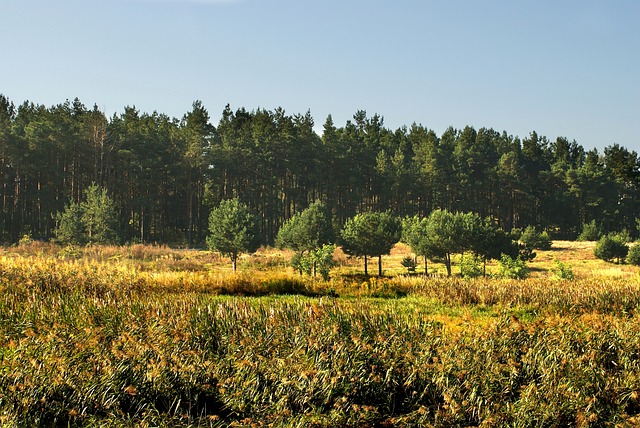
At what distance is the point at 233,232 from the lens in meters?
43.0

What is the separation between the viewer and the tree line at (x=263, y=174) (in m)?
63.9

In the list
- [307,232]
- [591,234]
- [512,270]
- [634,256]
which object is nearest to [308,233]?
[307,232]

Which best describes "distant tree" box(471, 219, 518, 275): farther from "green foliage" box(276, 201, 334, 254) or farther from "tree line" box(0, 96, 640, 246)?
"tree line" box(0, 96, 640, 246)

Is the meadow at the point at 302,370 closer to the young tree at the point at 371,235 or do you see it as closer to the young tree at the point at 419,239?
the young tree at the point at 371,235

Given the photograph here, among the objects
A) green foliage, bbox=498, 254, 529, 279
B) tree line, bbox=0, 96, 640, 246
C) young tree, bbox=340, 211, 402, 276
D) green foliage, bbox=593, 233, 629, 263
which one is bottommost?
green foliage, bbox=498, 254, 529, 279

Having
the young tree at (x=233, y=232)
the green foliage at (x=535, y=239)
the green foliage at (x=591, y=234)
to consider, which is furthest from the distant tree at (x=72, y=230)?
the green foliage at (x=591, y=234)

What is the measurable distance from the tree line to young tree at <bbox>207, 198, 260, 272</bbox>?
4964 millimetres

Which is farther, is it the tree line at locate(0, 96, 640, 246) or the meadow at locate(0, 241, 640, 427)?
the tree line at locate(0, 96, 640, 246)

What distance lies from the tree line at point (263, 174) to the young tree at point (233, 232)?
4.96m

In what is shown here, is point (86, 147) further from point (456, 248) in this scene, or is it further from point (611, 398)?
point (611, 398)

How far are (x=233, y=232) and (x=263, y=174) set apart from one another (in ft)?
101

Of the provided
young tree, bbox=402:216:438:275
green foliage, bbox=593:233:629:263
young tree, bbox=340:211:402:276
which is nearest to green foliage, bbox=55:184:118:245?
young tree, bbox=340:211:402:276

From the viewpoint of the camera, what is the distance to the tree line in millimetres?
63875

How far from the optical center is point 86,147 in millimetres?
64750
